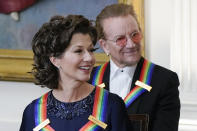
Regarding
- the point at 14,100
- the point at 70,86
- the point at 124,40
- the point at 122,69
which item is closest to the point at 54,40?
the point at 70,86

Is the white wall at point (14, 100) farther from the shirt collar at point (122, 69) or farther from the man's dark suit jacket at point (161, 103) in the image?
the man's dark suit jacket at point (161, 103)

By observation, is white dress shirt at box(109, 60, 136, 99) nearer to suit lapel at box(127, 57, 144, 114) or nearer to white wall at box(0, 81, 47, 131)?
suit lapel at box(127, 57, 144, 114)

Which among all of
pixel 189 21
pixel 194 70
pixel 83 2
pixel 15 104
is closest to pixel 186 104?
pixel 194 70

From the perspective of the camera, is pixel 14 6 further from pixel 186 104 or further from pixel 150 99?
pixel 150 99

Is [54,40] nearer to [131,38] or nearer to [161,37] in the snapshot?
[131,38]

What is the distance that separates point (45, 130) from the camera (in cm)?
245

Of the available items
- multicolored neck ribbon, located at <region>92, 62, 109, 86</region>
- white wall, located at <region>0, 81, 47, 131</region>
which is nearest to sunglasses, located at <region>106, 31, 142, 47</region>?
multicolored neck ribbon, located at <region>92, 62, 109, 86</region>

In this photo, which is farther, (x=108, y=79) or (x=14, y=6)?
(x=14, y=6)

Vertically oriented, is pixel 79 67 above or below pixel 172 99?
above

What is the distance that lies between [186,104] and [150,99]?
4.36 feet

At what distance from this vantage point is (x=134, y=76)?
3.05 meters

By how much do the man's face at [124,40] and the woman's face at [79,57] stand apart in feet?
1.60

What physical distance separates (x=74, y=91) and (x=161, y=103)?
2.10 ft

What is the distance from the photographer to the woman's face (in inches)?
94.3
